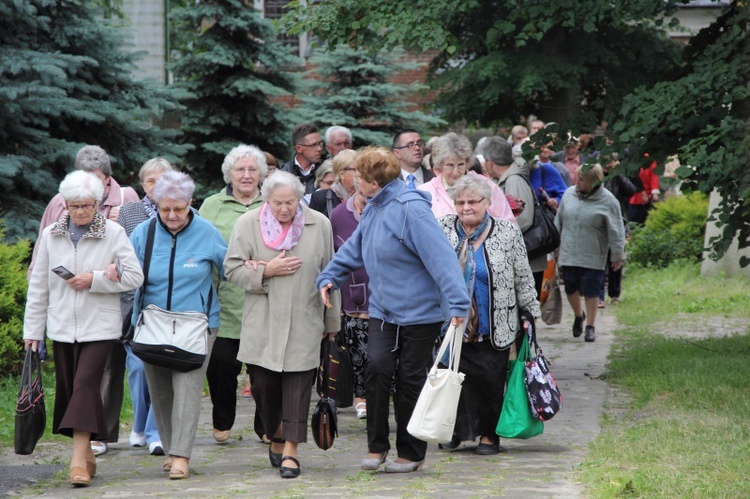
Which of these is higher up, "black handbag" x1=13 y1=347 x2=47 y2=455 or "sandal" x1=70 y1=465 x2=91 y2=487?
"black handbag" x1=13 y1=347 x2=47 y2=455

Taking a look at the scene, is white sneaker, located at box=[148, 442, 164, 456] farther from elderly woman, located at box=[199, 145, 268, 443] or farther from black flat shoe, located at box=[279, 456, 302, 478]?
black flat shoe, located at box=[279, 456, 302, 478]

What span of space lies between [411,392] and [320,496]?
929 mm

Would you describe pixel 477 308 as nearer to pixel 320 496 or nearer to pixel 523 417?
pixel 523 417

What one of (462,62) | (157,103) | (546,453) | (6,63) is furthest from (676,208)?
(546,453)

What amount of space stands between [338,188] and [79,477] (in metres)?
3.15

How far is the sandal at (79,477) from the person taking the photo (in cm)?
686

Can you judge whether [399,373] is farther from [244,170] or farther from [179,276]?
[244,170]

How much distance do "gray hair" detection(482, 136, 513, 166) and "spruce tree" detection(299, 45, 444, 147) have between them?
10139 mm

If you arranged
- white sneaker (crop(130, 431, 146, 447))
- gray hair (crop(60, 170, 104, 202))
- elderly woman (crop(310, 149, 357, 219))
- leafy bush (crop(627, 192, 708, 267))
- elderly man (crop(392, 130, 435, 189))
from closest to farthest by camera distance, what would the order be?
gray hair (crop(60, 170, 104, 202)) → white sneaker (crop(130, 431, 146, 447)) → elderly woman (crop(310, 149, 357, 219)) → elderly man (crop(392, 130, 435, 189)) → leafy bush (crop(627, 192, 708, 267))

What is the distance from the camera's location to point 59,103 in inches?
470

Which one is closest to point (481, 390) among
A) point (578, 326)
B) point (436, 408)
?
point (436, 408)

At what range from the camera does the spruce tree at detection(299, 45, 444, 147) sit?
20.3 metres

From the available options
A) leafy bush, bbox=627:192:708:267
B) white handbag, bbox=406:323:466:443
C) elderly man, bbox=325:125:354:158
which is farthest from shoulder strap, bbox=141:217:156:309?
leafy bush, bbox=627:192:708:267

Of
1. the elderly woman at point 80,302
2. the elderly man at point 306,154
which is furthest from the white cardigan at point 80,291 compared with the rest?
the elderly man at point 306,154
